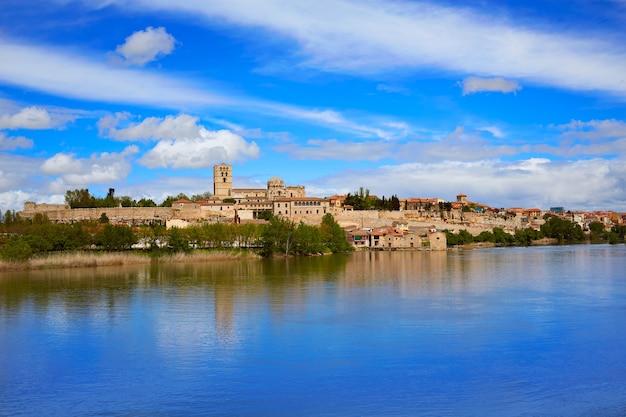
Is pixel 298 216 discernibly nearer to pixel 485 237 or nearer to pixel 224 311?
pixel 485 237

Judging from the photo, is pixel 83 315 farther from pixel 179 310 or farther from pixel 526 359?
pixel 526 359

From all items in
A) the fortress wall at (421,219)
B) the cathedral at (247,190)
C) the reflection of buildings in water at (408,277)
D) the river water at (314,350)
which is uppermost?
the cathedral at (247,190)

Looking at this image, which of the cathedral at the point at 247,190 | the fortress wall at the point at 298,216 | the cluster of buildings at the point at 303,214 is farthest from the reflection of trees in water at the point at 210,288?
the cathedral at the point at 247,190

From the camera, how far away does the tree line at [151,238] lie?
1100 inches

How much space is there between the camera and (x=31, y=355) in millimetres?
10141

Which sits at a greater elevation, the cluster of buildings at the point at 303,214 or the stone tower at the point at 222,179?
the stone tower at the point at 222,179

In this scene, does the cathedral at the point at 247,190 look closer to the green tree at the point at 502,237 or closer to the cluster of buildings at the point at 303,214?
the cluster of buildings at the point at 303,214

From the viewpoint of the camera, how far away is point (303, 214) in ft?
181

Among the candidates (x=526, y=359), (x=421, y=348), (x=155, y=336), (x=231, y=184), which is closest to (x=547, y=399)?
(x=526, y=359)

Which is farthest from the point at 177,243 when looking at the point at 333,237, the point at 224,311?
the point at 224,311

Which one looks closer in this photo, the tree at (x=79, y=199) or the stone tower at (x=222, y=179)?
the tree at (x=79, y=199)

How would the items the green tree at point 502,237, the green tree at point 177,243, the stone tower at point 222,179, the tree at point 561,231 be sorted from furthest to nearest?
1. the stone tower at point 222,179
2. the tree at point 561,231
3. the green tree at point 502,237
4. the green tree at point 177,243

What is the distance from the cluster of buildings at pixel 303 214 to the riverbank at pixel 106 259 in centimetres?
1102

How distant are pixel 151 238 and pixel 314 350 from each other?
79.2ft
